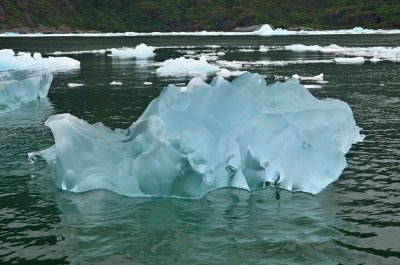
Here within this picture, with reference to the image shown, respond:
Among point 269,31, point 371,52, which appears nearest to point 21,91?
point 371,52

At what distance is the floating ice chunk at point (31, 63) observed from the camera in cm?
6494

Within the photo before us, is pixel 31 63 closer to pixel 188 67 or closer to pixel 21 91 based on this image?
pixel 188 67

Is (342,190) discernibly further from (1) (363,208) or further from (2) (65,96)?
(2) (65,96)

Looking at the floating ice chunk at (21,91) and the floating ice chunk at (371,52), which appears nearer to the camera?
the floating ice chunk at (21,91)

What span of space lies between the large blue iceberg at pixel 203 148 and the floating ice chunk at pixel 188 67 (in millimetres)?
37616

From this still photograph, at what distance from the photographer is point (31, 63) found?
6581cm

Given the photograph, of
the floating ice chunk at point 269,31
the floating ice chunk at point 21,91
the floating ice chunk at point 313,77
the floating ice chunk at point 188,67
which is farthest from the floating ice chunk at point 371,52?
the floating ice chunk at point 269,31

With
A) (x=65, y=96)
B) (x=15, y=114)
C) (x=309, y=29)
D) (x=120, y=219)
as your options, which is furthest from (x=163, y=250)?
(x=309, y=29)

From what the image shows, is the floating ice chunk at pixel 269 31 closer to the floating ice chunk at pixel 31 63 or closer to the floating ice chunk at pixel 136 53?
the floating ice chunk at pixel 136 53

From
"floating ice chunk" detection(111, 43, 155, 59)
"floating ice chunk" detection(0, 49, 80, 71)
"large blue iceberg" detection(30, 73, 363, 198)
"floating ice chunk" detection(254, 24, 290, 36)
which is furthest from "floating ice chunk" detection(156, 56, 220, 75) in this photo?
"floating ice chunk" detection(254, 24, 290, 36)

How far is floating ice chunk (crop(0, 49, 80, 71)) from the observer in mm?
64938

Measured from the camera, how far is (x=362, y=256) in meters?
13.9

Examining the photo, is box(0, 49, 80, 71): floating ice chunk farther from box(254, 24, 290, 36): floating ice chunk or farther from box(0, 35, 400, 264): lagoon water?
box(254, 24, 290, 36): floating ice chunk

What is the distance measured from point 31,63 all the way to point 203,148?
51357 millimetres
